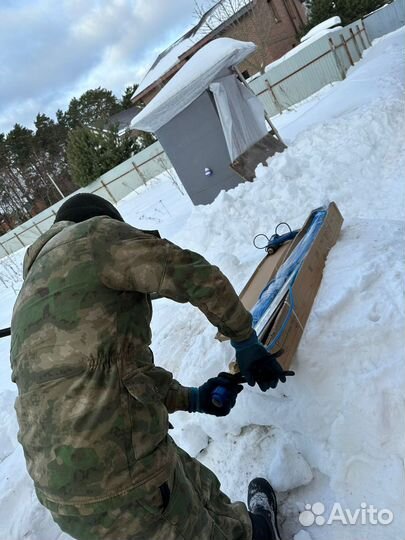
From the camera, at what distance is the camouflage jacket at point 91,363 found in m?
1.32

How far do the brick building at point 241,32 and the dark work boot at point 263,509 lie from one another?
64.6ft

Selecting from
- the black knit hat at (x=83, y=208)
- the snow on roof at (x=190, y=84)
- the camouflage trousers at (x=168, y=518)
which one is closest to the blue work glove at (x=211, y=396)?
the camouflage trousers at (x=168, y=518)

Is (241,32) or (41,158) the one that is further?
(41,158)

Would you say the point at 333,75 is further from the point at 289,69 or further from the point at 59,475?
the point at 59,475

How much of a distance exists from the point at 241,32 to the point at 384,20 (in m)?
7.97

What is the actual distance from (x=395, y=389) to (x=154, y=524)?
125 centimetres

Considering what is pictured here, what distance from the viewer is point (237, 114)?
24.6 feet

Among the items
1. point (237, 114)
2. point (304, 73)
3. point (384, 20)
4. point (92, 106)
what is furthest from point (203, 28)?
point (237, 114)

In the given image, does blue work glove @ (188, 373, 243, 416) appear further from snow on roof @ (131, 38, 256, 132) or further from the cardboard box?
snow on roof @ (131, 38, 256, 132)

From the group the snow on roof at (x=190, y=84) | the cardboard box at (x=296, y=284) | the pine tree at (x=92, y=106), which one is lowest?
the cardboard box at (x=296, y=284)

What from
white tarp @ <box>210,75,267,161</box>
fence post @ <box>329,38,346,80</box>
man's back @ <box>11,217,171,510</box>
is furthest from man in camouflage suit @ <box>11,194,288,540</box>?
fence post @ <box>329,38,346,80</box>

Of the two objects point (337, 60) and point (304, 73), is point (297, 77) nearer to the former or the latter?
point (304, 73)

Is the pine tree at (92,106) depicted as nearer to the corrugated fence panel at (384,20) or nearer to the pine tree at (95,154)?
the pine tree at (95,154)

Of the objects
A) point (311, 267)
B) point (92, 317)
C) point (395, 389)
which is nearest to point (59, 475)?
point (92, 317)
